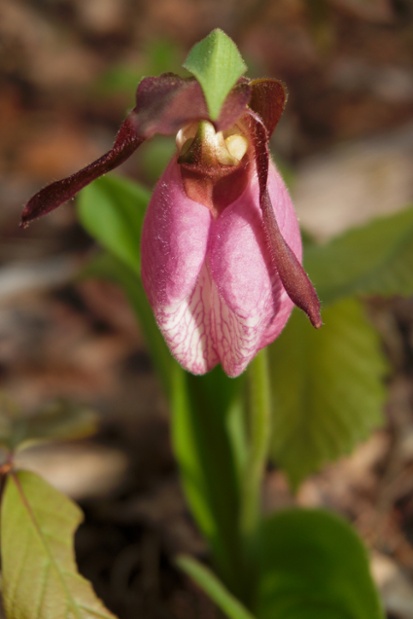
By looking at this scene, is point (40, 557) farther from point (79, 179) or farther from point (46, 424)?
point (79, 179)

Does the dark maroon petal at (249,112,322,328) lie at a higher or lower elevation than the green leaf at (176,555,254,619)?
higher

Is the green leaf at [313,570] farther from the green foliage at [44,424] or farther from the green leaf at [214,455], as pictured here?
the green foliage at [44,424]

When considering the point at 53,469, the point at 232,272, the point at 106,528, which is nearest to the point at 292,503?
the point at 106,528

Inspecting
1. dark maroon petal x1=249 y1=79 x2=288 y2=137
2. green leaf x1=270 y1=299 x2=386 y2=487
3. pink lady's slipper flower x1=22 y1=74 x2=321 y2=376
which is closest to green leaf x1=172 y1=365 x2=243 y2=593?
green leaf x1=270 y1=299 x2=386 y2=487

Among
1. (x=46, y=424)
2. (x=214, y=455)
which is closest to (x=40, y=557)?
(x=46, y=424)

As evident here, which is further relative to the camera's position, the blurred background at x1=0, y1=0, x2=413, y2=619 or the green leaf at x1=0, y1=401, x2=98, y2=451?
the blurred background at x1=0, y1=0, x2=413, y2=619

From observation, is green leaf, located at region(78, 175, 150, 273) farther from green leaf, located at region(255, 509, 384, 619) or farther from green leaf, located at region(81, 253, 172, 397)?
green leaf, located at region(255, 509, 384, 619)

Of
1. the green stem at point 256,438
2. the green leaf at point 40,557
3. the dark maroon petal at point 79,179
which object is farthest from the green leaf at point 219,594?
the dark maroon petal at point 79,179
